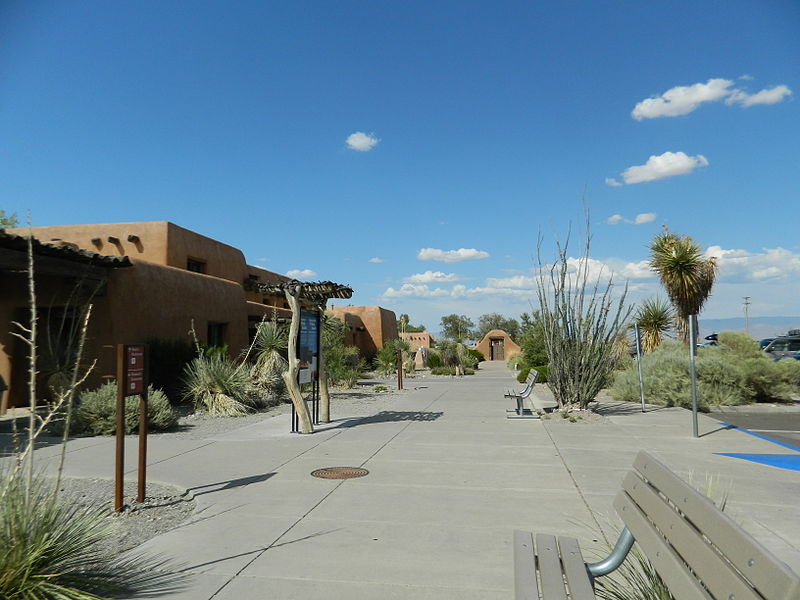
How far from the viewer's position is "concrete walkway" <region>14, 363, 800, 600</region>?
4.25 metres

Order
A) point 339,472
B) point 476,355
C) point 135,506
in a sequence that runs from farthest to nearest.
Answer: point 476,355, point 339,472, point 135,506

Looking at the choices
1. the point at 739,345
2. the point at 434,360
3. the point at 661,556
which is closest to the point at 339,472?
the point at 661,556

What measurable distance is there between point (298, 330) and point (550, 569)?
28.1 feet

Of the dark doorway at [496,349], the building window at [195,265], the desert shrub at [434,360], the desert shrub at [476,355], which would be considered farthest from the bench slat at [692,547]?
the dark doorway at [496,349]

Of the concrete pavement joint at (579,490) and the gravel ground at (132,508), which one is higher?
the concrete pavement joint at (579,490)

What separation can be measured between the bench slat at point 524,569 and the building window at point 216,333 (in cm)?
1690

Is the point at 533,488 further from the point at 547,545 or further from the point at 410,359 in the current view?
the point at 410,359

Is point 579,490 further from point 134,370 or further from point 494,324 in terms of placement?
point 494,324

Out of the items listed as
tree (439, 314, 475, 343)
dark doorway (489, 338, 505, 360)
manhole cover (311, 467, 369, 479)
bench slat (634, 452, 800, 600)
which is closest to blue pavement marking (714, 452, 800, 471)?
manhole cover (311, 467, 369, 479)

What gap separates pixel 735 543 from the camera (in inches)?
80.4

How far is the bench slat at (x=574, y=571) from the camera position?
9.37ft

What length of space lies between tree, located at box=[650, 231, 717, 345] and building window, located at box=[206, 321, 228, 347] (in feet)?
53.3

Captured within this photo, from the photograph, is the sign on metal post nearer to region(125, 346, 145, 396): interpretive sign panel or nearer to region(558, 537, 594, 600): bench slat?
region(125, 346, 145, 396): interpretive sign panel

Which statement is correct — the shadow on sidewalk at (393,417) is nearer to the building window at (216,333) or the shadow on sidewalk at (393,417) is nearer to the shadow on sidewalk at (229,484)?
the shadow on sidewalk at (229,484)
